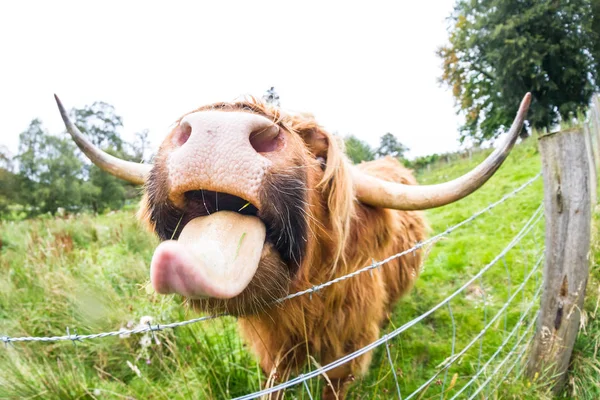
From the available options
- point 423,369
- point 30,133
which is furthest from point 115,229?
point 30,133

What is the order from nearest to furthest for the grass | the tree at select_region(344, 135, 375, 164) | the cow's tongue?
the cow's tongue
the tree at select_region(344, 135, 375, 164)
the grass

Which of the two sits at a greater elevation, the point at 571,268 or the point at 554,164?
the point at 554,164

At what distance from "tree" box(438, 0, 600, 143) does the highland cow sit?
68.9 ft

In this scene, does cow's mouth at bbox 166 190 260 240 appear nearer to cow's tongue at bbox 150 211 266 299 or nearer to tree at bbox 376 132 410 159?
cow's tongue at bbox 150 211 266 299

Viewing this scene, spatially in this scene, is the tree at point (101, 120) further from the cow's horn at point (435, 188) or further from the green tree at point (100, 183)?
the cow's horn at point (435, 188)

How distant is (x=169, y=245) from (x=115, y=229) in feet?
23.1

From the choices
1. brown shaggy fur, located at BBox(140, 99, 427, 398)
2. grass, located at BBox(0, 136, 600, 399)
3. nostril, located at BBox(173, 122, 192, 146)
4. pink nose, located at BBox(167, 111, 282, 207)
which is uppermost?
nostril, located at BBox(173, 122, 192, 146)

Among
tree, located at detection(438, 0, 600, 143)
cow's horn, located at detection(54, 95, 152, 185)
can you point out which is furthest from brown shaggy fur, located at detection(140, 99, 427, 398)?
tree, located at detection(438, 0, 600, 143)

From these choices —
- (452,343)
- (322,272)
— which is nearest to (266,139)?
(322,272)

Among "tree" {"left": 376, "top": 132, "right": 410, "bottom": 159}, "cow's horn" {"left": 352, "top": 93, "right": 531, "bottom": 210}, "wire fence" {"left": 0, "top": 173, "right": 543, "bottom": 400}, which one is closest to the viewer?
"wire fence" {"left": 0, "top": 173, "right": 543, "bottom": 400}

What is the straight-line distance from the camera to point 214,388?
2373 mm

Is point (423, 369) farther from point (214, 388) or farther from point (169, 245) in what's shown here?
point (169, 245)

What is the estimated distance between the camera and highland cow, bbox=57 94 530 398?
1.12 meters

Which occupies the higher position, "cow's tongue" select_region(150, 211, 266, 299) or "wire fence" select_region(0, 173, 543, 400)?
"cow's tongue" select_region(150, 211, 266, 299)
